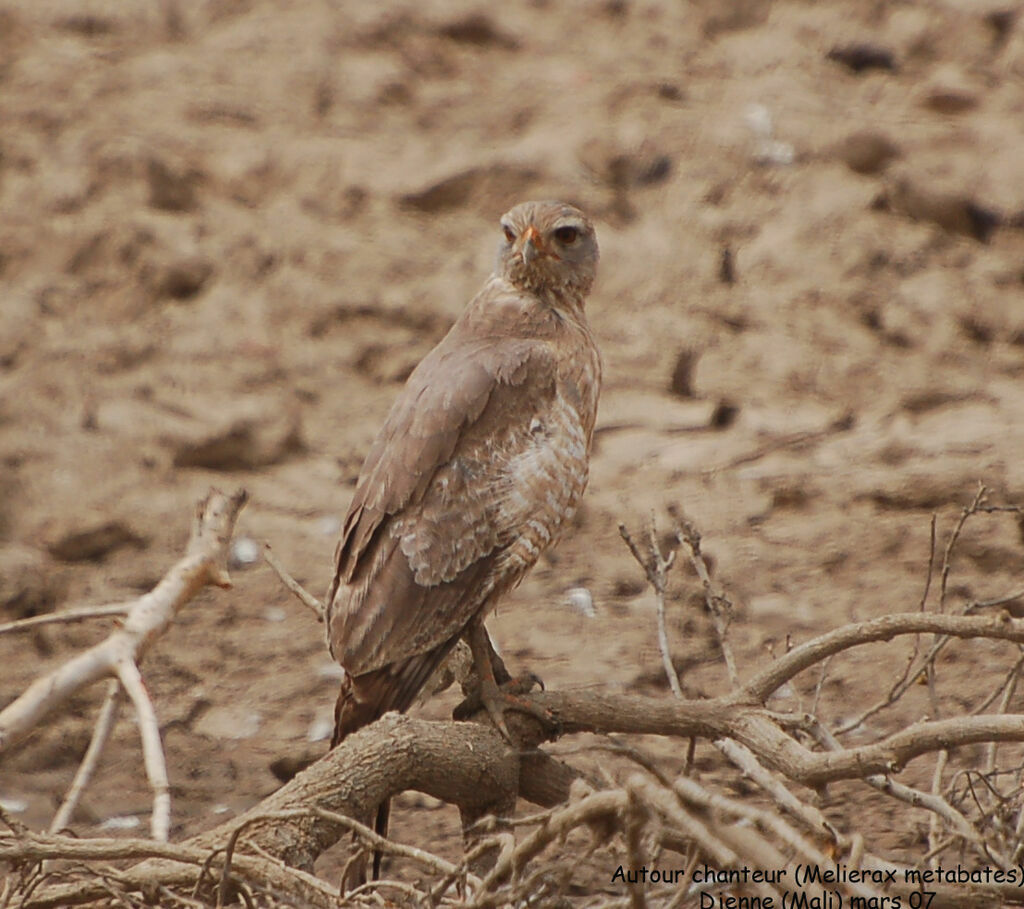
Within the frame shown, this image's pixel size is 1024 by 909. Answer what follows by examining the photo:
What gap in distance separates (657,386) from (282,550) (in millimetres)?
2193

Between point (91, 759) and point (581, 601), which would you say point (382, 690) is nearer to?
point (91, 759)

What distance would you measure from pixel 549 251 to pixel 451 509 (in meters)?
0.98

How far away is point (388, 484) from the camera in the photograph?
14.6 ft

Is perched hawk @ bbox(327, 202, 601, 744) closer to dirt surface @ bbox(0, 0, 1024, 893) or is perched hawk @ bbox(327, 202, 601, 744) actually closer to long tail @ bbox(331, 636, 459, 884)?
long tail @ bbox(331, 636, 459, 884)

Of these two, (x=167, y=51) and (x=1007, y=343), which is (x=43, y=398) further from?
(x=1007, y=343)

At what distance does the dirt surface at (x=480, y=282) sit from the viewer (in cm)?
666

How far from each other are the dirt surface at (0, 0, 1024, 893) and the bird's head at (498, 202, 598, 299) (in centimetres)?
182

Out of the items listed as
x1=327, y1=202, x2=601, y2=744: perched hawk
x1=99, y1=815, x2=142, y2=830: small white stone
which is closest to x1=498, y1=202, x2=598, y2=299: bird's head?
x1=327, y1=202, x2=601, y2=744: perched hawk

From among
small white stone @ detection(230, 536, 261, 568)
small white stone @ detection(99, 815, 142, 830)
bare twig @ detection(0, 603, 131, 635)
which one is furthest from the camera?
small white stone @ detection(230, 536, 261, 568)

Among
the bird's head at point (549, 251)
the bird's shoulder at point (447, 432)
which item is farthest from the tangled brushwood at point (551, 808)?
the bird's head at point (549, 251)

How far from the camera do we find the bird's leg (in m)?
4.14

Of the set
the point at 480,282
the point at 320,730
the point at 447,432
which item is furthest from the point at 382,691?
the point at 480,282

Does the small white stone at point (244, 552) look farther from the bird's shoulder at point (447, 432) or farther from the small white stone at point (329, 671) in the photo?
the bird's shoulder at point (447, 432)

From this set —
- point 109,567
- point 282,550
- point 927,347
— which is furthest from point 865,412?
point 109,567
